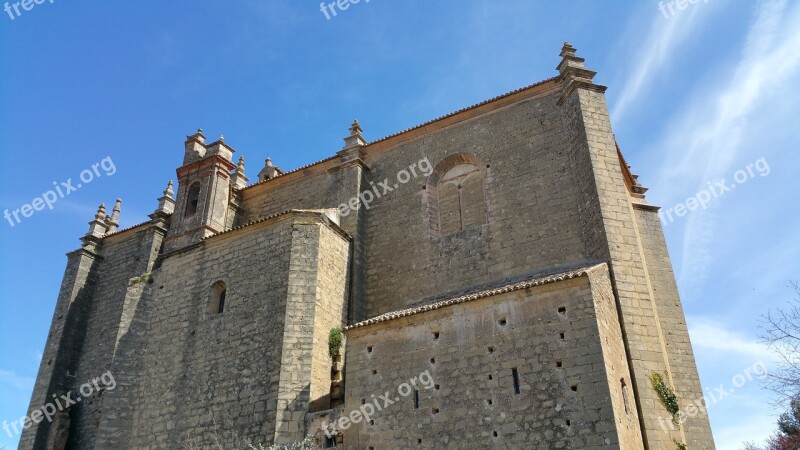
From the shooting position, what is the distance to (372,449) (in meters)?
11.0

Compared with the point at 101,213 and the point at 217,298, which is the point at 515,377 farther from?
the point at 101,213

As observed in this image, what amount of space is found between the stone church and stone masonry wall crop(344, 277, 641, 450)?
31 millimetres

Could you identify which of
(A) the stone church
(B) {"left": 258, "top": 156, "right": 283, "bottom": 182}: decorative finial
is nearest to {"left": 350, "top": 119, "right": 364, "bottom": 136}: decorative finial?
(A) the stone church

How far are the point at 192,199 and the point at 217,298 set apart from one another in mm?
4557

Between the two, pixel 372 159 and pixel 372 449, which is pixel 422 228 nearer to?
pixel 372 159

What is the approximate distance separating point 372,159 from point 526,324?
8473mm

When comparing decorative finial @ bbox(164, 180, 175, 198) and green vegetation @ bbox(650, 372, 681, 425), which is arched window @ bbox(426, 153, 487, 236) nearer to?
green vegetation @ bbox(650, 372, 681, 425)

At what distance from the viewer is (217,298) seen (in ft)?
50.1

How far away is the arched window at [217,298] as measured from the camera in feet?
49.2

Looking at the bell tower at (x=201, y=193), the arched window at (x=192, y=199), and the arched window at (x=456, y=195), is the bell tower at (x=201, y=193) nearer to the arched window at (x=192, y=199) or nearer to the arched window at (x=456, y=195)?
the arched window at (x=192, y=199)

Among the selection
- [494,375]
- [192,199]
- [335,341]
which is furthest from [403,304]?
[192,199]

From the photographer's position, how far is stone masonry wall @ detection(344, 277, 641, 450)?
31.7 feet

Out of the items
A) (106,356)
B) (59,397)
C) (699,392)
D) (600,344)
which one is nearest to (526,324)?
(600,344)

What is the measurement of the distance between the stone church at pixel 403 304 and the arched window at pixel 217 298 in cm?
4
